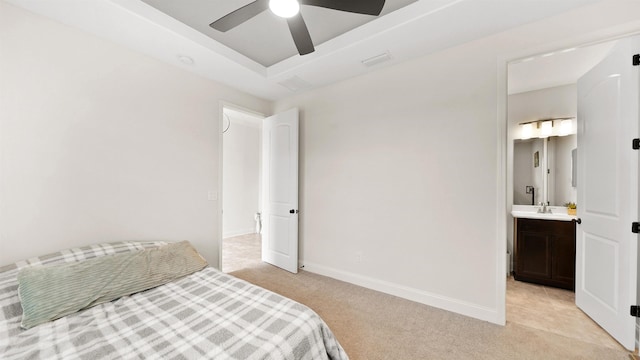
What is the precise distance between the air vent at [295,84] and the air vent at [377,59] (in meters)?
0.85

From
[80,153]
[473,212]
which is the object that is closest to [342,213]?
[473,212]

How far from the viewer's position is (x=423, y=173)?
2375 mm

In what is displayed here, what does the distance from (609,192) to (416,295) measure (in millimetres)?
1812

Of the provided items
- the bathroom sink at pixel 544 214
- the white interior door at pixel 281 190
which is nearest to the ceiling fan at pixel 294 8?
the white interior door at pixel 281 190

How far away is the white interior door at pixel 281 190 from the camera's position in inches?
126

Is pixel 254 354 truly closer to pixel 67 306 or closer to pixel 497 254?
pixel 67 306

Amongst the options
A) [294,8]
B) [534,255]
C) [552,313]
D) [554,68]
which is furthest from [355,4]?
[534,255]

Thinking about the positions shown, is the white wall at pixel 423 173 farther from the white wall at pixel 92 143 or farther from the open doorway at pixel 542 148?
the white wall at pixel 92 143

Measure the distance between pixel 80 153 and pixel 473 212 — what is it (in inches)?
137

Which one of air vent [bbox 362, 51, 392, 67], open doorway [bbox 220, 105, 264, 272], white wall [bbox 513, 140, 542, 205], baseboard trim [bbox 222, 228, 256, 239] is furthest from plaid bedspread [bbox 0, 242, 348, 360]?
baseboard trim [bbox 222, 228, 256, 239]

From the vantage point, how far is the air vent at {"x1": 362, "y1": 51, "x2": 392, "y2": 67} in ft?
7.68

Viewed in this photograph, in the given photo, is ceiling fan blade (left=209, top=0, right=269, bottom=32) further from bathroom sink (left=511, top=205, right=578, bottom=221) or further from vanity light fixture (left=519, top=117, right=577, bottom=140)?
vanity light fixture (left=519, top=117, right=577, bottom=140)

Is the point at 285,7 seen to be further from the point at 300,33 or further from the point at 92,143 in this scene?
the point at 92,143

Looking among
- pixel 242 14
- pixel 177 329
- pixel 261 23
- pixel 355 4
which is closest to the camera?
pixel 177 329
